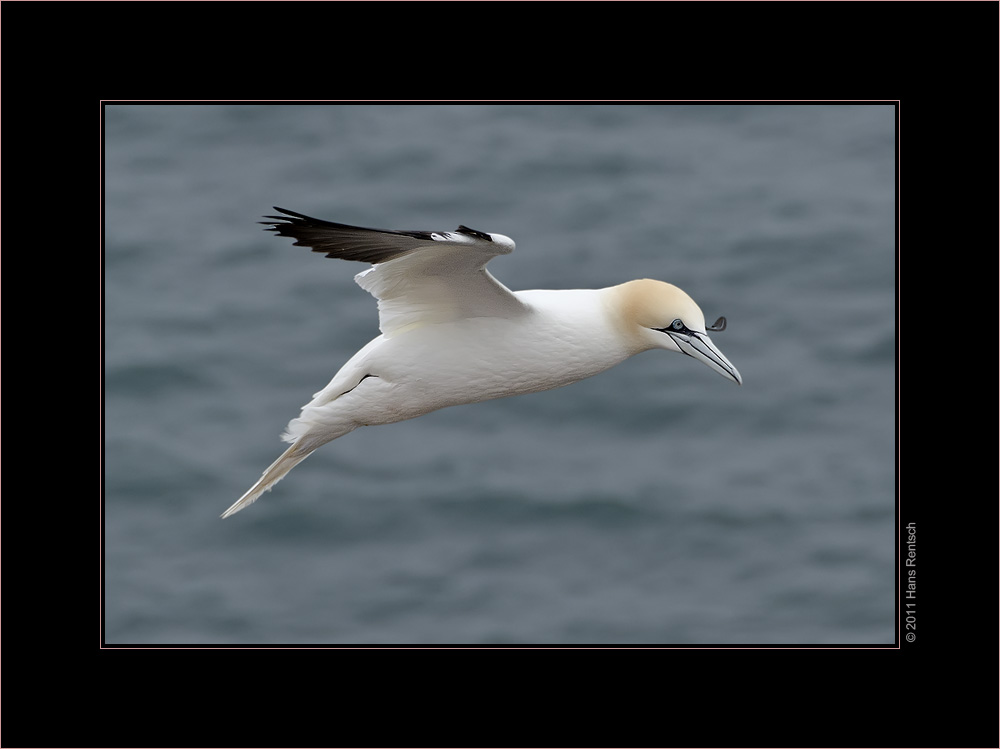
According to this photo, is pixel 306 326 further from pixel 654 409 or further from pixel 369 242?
Answer: pixel 369 242

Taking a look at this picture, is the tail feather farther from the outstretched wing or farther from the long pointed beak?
the long pointed beak

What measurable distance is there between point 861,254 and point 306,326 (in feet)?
22.7

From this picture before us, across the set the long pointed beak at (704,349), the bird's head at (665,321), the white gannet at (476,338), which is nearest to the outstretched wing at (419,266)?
the white gannet at (476,338)

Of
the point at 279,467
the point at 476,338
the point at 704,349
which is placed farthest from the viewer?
the point at 279,467

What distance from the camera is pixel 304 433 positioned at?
28.3 feet

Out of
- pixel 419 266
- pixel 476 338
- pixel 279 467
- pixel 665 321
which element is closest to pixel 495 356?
pixel 476 338

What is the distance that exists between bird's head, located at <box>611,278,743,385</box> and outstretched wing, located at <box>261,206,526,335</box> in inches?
23.7

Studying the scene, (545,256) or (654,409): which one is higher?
(545,256)

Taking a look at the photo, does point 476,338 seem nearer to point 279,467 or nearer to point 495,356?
point 495,356

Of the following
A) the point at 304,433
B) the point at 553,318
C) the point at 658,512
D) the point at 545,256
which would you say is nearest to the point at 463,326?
the point at 553,318

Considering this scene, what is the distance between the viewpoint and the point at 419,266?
820 cm

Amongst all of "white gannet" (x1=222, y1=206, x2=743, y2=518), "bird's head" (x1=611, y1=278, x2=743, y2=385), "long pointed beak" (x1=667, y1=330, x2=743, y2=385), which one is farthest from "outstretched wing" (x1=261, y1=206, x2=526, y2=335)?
"long pointed beak" (x1=667, y1=330, x2=743, y2=385)

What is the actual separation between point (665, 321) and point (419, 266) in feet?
4.38

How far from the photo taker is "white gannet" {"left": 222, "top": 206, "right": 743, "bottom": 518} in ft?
27.1
